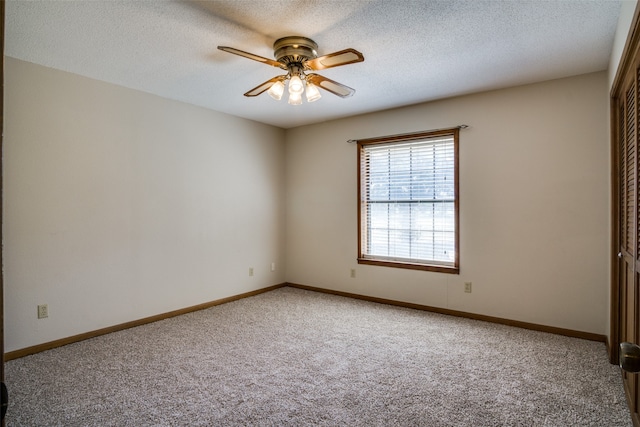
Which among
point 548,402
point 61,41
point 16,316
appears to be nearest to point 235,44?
point 61,41

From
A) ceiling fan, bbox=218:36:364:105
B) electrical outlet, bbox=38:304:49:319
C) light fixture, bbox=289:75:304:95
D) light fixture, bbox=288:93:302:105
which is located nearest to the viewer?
ceiling fan, bbox=218:36:364:105

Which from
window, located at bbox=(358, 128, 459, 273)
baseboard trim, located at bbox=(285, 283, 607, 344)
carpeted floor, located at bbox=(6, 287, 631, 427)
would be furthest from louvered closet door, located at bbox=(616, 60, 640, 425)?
window, located at bbox=(358, 128, 459, 273)

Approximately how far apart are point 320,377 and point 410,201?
2.49 metres

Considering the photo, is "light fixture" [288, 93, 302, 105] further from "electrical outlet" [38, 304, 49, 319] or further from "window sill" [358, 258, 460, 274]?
"electrical outlet" [38, 304, 49, 319]

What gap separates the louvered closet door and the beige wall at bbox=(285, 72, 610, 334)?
57 cm

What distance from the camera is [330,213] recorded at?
5.12 m

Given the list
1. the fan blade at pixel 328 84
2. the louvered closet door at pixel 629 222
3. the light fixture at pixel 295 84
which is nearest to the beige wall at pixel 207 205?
the louvered closet door at pixel 629 222

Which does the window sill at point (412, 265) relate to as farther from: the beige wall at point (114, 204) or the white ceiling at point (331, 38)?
the white ceiling at point (331, 38)

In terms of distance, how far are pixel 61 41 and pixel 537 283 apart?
14.9 ft

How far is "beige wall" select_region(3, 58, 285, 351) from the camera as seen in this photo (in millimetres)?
3025

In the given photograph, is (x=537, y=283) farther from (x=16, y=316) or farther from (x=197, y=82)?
(x=16, y=316)

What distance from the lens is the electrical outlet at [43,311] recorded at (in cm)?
311

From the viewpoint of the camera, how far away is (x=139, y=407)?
87.5 inches

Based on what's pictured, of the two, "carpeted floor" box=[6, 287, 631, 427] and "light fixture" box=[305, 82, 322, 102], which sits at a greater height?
"light fixture" box=[305, 82, 322, 102]
